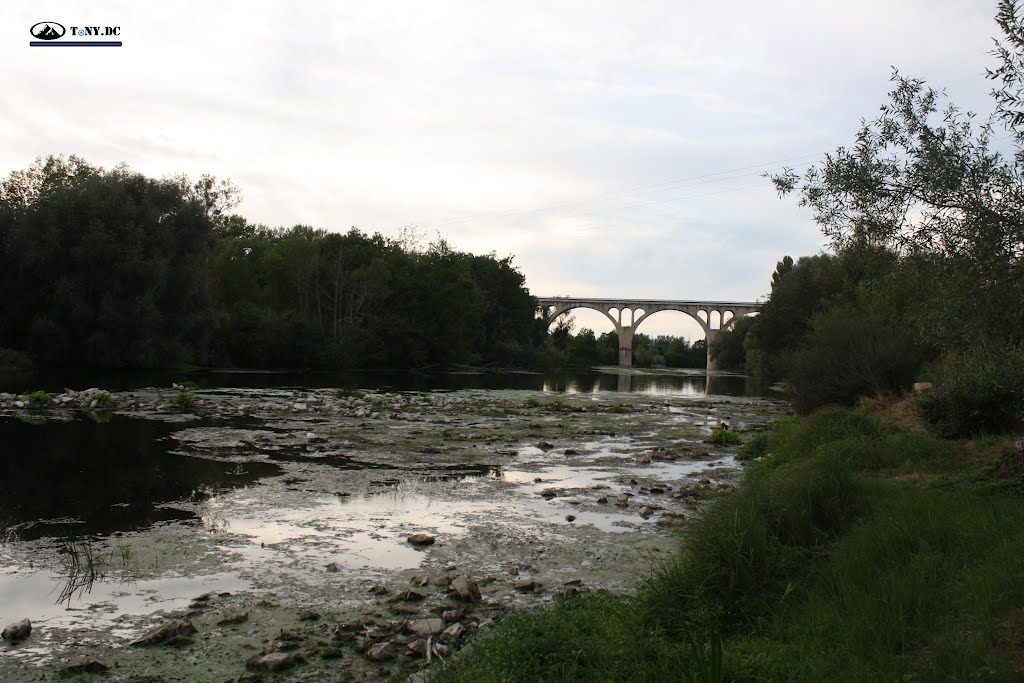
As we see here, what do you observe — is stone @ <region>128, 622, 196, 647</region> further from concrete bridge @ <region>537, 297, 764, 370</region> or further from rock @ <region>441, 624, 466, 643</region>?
concrete bridge @ <region>537, 297, 764, 370</region>

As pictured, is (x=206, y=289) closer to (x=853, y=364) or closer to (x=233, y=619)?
(x=853, y=364)

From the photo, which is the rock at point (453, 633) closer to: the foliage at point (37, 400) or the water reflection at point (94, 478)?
the water reflection at point (94, 478)

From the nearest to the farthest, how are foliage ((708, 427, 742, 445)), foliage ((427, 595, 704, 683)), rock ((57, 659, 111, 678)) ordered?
foliage ((427, 595, 704, 683))
rock ((57, 659, 111, 678))
foliage ((708, 427, 742, 445))

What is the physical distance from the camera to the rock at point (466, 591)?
25.3 ft

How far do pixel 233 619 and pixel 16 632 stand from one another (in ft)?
5.35

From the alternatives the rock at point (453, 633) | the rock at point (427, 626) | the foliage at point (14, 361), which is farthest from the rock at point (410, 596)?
the foliage at point (14, 361)

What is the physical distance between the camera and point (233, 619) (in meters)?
6.99

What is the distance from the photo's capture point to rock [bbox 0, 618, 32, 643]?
6.39m

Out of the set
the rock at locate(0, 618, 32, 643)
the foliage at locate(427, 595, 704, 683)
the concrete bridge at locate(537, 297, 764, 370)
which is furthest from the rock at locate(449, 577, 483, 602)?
the concrete bridge at locate(537, 297, 764, 370)

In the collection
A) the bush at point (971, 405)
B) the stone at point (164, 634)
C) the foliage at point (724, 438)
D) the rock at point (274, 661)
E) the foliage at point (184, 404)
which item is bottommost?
the rock at point (274, 661)

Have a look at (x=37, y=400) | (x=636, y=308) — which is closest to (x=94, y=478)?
(x=37, y=400)

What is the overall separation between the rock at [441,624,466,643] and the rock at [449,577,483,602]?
85 centimetres

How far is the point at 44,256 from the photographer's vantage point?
151 feet

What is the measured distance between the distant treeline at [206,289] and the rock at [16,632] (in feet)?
146
